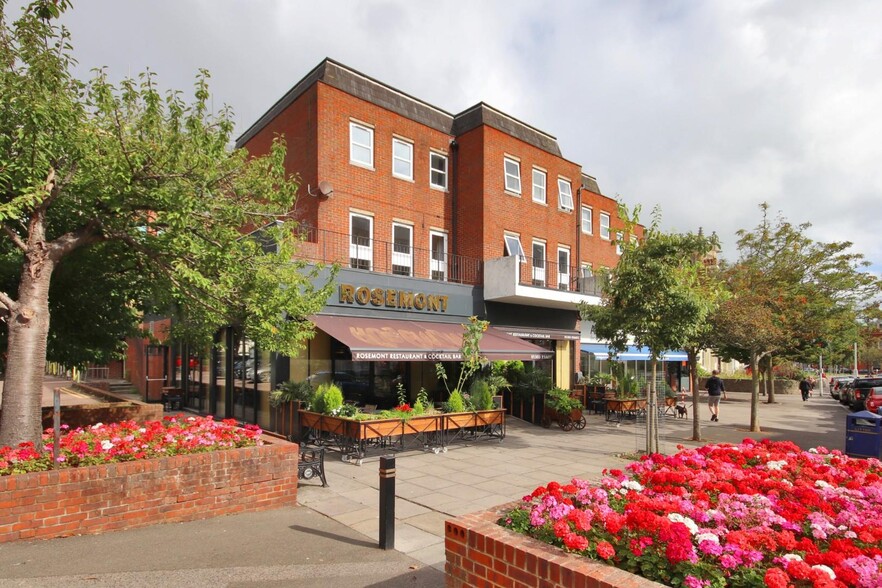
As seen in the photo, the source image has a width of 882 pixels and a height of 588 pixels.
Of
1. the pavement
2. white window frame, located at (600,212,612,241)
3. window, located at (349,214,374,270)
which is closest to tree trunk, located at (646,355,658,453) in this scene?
the pavement

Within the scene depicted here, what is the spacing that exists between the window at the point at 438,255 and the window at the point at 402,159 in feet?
6.97

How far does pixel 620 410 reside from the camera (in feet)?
57.0

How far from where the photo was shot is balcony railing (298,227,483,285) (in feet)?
49.9

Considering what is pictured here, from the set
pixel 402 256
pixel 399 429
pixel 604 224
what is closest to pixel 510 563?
pixel 399 429

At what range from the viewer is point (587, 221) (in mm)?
25234

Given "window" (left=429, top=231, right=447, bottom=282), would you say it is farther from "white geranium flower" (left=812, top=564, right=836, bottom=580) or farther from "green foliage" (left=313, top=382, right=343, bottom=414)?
"white geranium flower" (left=812, top=564, right=836, bottom=580)

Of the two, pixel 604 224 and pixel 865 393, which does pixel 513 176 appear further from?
pixel 865 393

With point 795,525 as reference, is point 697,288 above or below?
above

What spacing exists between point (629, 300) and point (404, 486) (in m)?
5.79

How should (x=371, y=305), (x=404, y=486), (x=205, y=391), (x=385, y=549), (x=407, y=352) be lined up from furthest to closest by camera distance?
(x=205, y=391)
(x=371, y=305)
(x=407, y=352)
(x=404, y=486)
(x=385, y=549)

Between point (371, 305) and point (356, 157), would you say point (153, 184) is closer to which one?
point (371, 305)

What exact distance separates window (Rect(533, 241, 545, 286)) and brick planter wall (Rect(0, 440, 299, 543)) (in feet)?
47.5

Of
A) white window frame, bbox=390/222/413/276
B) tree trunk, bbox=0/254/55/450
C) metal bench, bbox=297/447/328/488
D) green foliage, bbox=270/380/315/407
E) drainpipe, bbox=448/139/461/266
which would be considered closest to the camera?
tree trunk, bbox=0/254/55/450

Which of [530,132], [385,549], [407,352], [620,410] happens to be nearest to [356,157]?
[407,352]
